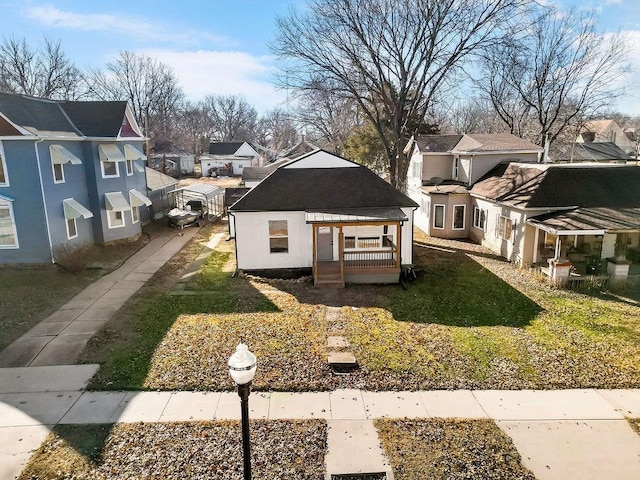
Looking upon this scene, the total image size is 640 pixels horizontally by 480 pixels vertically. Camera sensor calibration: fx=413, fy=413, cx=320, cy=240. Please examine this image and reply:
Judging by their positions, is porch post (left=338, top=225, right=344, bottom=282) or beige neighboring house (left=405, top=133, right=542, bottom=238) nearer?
porch post (left=338, top=225, right=344, bottom=282)

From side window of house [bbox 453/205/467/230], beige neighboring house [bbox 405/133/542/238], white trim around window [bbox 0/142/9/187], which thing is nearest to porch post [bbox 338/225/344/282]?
beige neighboring house [bbox 405/133/542/238]

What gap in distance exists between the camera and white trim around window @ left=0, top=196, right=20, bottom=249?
55.9 feet

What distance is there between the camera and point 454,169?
27.2 metres

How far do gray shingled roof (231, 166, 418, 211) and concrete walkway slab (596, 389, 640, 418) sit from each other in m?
9.84

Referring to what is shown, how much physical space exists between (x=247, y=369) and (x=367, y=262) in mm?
12625

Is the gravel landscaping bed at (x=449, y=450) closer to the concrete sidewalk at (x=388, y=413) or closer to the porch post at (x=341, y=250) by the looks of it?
the concrete sidewalk at (x=388, y=413)

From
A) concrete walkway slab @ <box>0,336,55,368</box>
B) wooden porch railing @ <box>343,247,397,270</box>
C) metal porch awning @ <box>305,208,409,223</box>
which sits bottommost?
concrete walkway slab @ <box>0,336,55,368</box>

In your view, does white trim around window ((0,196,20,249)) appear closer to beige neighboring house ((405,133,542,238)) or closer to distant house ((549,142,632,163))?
beige neighboring house ((405,133,542,238))

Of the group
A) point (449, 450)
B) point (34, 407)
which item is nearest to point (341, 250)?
point (449, 450)

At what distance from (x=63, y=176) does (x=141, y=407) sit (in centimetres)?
1443

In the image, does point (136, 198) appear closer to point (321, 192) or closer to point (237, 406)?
point (321, 192)

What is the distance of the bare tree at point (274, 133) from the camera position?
9212 centimetres

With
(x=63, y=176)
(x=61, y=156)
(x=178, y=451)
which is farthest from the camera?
(x=63, y=176)

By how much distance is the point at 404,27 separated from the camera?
22203 millimetres
